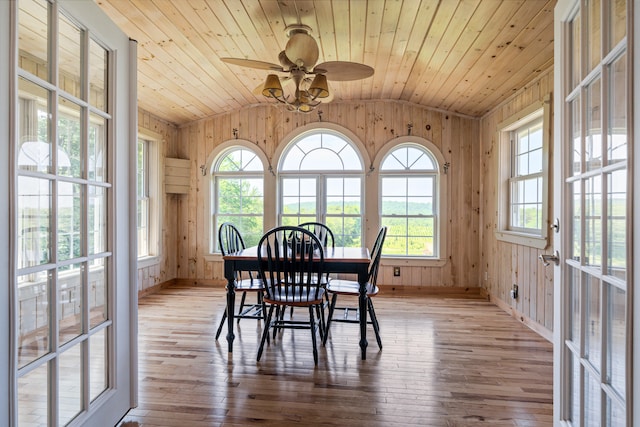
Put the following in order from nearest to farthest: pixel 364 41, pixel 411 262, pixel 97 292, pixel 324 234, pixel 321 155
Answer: pixel 97 292 → pixel 364 41 → pixel 324 234 → pixel 411 262 → pixel 321 155

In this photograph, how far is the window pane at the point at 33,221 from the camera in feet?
4.02

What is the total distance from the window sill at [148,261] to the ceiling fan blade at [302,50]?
10.8ft

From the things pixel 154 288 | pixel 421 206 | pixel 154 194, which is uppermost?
pixel 154 194

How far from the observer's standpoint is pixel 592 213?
1.30 metres

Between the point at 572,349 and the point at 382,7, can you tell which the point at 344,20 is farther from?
the point at 572,349

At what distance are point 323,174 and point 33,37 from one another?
12.8 feet

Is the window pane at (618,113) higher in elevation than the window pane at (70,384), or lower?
higher

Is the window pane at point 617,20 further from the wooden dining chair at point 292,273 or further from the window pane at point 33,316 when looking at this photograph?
the window pane at point 33,316

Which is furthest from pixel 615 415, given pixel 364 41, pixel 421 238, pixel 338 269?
pixel 421 238

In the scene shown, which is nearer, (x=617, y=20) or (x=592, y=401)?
(x=617, y=20)

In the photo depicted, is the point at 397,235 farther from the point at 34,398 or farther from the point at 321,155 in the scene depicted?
the point at 34,398

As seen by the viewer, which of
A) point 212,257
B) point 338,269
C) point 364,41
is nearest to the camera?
point 338,269

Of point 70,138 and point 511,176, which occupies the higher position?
point 511,176

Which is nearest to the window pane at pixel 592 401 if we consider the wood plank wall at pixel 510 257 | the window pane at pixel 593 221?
the window pane at pixel 593 221
